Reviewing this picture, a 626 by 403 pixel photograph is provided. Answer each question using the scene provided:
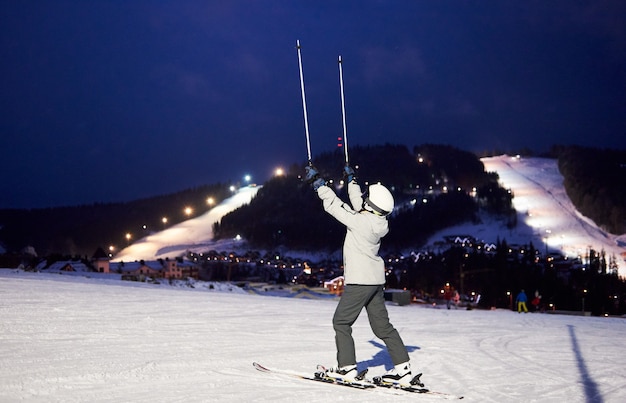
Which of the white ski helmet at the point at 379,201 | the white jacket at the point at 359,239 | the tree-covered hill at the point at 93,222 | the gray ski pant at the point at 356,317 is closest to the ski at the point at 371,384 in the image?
the gray ski pant at the point at 356,317

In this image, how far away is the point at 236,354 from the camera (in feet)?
25.3

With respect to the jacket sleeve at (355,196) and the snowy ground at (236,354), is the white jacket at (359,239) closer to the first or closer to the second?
the jacket sleeve at (355,196)

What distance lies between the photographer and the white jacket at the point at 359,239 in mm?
5930

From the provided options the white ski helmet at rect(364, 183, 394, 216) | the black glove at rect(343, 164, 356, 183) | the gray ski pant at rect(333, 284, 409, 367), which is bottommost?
the gray ski pant at rect(333, 284, 409, 367)

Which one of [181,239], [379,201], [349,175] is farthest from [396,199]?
[379,201]

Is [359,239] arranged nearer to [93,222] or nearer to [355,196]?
[355,196]

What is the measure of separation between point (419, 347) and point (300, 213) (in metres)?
128

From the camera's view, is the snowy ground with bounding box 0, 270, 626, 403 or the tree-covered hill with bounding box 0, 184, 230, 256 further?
the tree-covered hill with bounding box 0, 184, 230, 256

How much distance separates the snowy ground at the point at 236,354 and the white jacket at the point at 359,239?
109cm

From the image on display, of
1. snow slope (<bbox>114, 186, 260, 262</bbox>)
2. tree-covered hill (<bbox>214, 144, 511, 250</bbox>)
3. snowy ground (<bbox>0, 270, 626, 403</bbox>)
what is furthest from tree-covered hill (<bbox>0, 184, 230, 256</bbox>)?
snowy ground (<bbox>0, 270, 626, 403</bbox>)

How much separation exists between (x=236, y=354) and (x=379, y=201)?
3.04 meters

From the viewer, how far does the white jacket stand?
5930mm

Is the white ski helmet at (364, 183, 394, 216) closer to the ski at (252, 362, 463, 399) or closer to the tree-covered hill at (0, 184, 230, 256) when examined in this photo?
the ski at (252, 362, 463, 399)

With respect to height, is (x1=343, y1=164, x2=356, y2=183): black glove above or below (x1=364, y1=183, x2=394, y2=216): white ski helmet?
above
